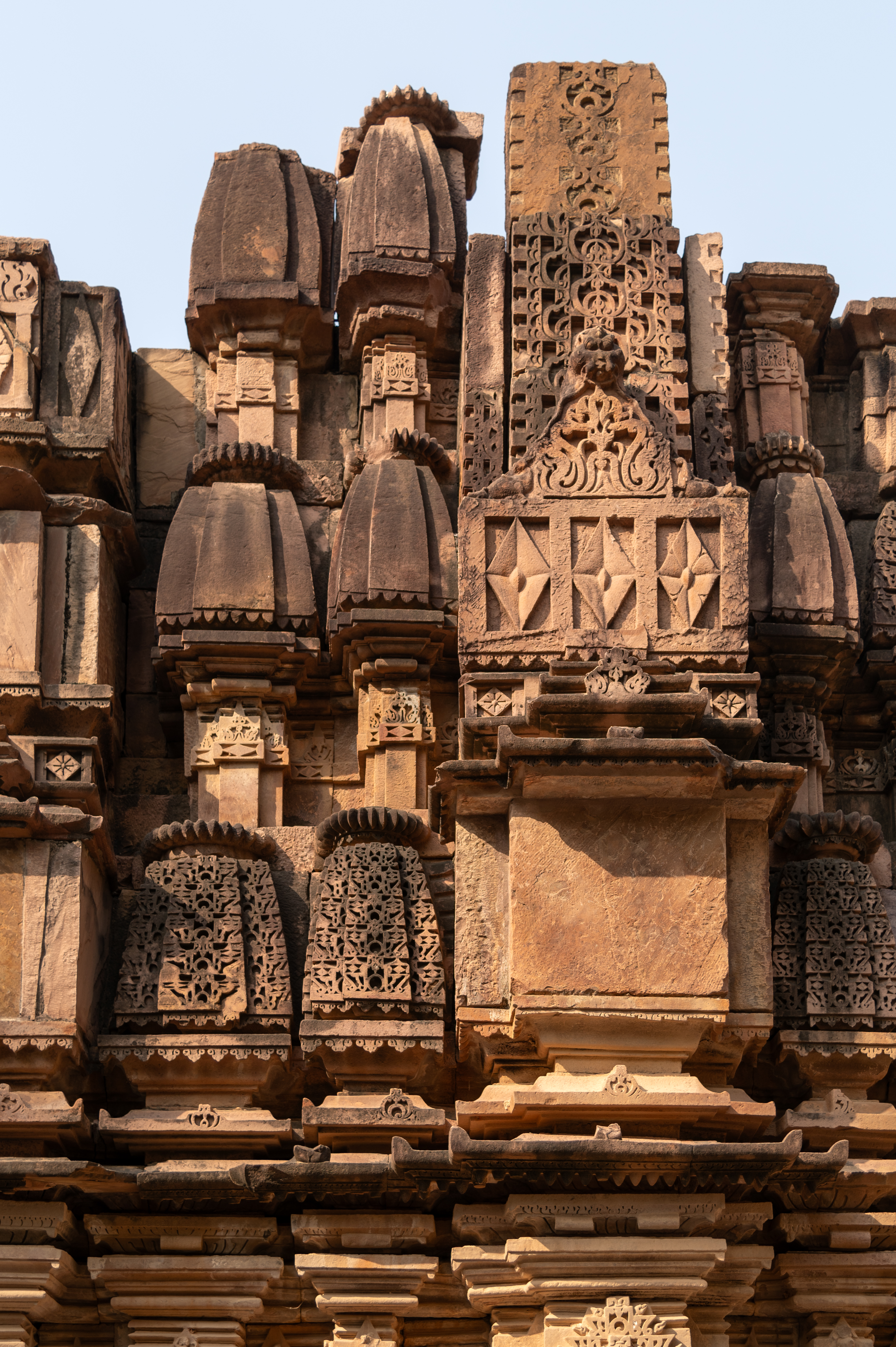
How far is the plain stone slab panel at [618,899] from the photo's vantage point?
10.3 meters

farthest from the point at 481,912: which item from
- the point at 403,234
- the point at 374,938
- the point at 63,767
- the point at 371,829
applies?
the point at 403,234

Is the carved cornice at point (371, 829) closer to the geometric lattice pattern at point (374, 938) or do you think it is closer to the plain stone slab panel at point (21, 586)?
the geometric lattice pattern at point (374, 938)

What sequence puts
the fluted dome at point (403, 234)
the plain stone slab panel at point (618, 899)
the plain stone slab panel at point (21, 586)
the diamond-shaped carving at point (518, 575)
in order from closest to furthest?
1. the plain stone slab panel at point (618, 899)
2. the diamond-shaped carving at point (518, 575)
3. the plain stone slab panel at point (21, 586)
4. the fluted dome at point (403, 234)

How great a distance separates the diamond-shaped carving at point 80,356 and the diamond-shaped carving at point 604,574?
127 inches

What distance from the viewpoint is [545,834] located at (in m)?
10.5

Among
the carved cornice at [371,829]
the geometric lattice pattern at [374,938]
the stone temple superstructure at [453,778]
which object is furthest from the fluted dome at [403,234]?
the geometric lattice pattern at [374,938]

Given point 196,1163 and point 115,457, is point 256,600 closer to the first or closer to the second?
point 115,457

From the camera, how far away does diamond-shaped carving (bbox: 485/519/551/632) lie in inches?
445

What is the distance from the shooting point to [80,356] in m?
13.1

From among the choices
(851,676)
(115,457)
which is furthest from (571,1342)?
(115,457)

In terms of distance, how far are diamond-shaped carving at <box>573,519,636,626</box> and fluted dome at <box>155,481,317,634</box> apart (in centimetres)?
172

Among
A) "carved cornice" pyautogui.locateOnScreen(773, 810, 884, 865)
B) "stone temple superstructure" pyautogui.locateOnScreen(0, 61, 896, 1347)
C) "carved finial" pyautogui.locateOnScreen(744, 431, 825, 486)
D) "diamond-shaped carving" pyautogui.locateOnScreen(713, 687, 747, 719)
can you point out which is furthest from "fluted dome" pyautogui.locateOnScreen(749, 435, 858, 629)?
"carved cornice" pyautogui.locateOnScreen(773, 810, 884, 865)

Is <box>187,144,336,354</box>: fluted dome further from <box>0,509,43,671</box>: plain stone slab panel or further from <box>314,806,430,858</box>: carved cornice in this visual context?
<box>314,806,430,858</box>: carved cornice

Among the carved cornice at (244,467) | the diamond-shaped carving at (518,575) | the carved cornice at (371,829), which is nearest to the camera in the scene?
the carved cornice at (371,829)
